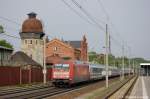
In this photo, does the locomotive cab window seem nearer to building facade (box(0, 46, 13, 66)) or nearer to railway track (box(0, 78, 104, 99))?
railway track (box(0, 78, 104, 99))

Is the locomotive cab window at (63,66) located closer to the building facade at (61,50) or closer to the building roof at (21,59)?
the building roof at (21,59)

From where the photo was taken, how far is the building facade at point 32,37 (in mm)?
97938

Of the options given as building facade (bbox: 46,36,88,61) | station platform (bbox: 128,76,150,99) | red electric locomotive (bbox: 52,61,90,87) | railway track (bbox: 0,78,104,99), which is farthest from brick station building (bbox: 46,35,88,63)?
railway track (bbox: 0,78,104,99)

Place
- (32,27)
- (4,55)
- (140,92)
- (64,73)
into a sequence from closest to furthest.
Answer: (140,92) < (64,73) < (4,55) < (32,27)

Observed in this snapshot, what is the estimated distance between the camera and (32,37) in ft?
328

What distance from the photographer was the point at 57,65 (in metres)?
43.5

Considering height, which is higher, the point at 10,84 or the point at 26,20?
the point at 26,20

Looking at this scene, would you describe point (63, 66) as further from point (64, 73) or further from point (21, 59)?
point (21, 59)

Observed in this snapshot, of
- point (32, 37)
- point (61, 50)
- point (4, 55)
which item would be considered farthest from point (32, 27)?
point (4, 55)

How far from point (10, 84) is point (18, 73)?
2.49 meters

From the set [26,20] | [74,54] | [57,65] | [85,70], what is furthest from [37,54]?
[57,65]

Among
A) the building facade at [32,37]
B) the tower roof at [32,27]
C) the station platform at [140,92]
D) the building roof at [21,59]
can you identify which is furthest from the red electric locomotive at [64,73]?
the tower roof at [32,27]

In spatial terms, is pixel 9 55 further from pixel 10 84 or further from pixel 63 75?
pixel 63 75

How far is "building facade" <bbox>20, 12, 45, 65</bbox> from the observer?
321ft
